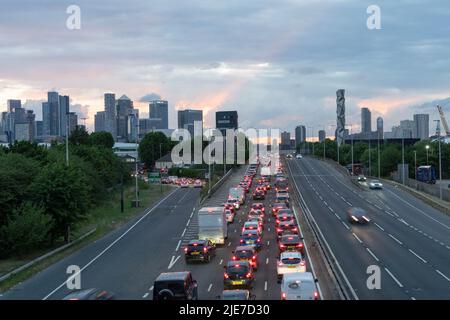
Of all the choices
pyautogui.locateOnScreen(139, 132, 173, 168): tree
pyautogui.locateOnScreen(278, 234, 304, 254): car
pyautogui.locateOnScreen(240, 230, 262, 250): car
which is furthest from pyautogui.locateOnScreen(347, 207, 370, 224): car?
pyautogui.locateOnScreen(139, 132, 173, 168): tree

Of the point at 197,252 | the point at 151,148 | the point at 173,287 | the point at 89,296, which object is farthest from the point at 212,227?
the point at 151,148

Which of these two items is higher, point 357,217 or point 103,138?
point 103,138

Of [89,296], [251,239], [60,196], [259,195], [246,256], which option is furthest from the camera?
[259,195]

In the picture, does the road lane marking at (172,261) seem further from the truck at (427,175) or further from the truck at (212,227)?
the truck at (427,175)

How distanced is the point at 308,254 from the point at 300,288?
48.7ft

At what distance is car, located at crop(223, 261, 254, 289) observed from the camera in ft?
85.9

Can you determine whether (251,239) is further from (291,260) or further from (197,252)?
(291,260)

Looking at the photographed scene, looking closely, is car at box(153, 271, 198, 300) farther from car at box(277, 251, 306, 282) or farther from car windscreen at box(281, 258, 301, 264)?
car windscreen at box(281, 258, 301, 264)

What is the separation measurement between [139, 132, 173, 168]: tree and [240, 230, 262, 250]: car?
418ft

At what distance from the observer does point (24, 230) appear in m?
38.0

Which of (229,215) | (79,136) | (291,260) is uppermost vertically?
(79,136)

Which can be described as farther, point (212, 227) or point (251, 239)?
point (212, 227)

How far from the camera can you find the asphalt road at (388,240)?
2709 centimetres
